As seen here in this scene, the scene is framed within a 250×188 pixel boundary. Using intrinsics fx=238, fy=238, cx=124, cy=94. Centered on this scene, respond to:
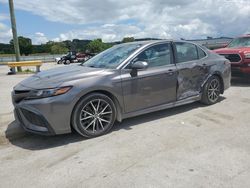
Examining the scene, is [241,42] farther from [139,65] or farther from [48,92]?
[48,92]

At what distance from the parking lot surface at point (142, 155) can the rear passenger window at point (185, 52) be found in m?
1.20

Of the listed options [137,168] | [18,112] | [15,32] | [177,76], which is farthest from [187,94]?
[15,32]

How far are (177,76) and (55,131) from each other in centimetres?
255

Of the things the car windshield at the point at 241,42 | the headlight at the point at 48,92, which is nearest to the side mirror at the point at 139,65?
the headlight at the point at 48,92

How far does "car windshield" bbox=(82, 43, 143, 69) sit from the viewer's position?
171 inches

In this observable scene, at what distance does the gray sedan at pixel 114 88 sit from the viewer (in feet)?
11.8

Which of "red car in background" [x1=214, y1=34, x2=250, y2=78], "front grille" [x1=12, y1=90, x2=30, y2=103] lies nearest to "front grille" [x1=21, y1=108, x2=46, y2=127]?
"front grille" [x1=12, y1=90, x2=30, y2=103]

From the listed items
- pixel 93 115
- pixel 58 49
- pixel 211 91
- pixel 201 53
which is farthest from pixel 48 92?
pixel 58 49

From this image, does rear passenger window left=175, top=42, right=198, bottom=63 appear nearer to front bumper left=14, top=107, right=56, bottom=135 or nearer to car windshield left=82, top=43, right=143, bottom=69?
car windshield left=82, top=43, right=143, bottom=69

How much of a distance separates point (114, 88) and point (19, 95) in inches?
59.8

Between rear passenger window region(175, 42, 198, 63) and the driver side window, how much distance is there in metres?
0.25

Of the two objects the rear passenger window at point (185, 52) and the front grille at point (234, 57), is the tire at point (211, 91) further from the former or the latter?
the front grille at point (234, 57)

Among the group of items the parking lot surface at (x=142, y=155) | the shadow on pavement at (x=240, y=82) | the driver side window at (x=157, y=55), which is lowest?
the parking lot surface at (x=142, y=155)

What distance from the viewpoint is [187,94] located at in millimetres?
5023
